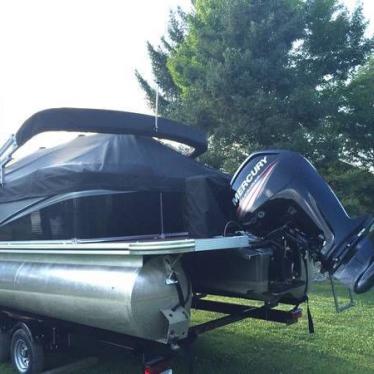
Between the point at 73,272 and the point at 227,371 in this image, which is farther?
the point at 227,371

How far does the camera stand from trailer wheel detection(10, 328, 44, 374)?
5027mm

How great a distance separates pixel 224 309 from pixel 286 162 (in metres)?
1.80

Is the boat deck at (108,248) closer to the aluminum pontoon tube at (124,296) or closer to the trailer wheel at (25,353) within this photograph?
the aluminum pontoon tube at (124,296)

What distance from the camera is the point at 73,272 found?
4.12 m

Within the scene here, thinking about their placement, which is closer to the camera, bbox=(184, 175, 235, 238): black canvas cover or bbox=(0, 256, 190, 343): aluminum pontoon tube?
bbox=(0, 256, 190, 343): aluminum pontoon tube

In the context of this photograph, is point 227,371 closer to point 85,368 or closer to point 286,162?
point 85,368

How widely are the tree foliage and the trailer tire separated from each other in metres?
8.85

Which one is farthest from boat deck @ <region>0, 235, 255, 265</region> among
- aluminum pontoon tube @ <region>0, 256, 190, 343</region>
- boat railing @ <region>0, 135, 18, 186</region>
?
boat railing @ <region>0, 135, 18, 186</region>

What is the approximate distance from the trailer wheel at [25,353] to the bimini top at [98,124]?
6.41 ft

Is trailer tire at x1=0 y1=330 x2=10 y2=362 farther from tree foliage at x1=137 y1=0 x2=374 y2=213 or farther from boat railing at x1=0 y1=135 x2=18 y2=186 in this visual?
tree foliage at x1=137 y1=0 x2=374 y2=213

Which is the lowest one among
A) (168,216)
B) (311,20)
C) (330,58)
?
(168,216)

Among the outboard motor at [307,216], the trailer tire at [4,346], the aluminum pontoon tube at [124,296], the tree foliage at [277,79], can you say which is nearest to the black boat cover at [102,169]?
the outboard motor at [307,216]

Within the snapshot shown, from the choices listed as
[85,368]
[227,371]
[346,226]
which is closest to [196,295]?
[227,371]

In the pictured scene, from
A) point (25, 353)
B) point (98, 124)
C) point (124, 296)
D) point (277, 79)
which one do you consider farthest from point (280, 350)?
point (277, 79)
